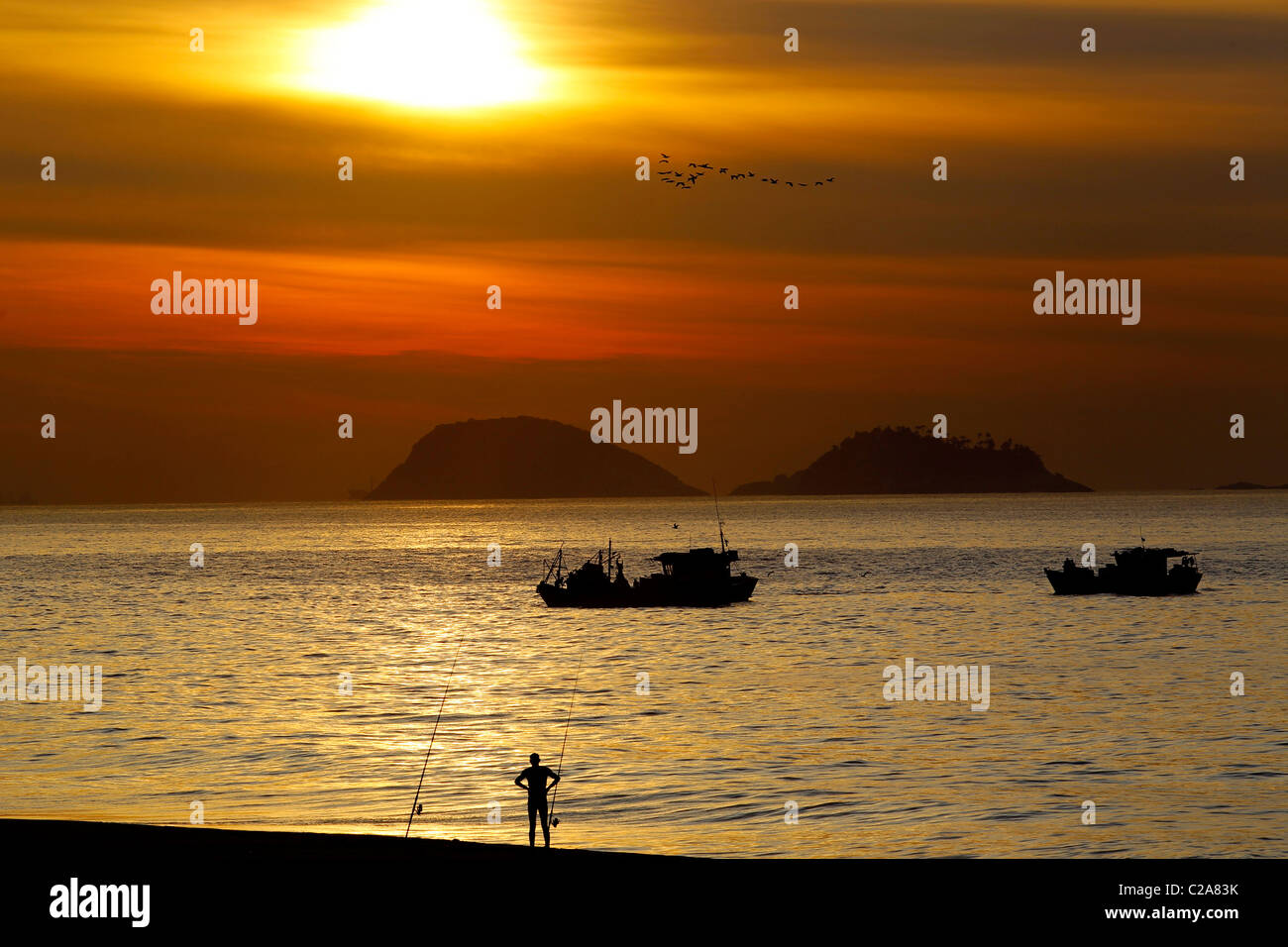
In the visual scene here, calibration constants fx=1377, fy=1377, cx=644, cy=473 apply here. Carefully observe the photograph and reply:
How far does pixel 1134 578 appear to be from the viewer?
11838cm

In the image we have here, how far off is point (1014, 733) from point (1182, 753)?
20.4 feet

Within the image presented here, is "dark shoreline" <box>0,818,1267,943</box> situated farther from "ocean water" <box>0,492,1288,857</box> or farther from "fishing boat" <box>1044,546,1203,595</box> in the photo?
"fishing boat" <box>1044,546,1203,595</box>

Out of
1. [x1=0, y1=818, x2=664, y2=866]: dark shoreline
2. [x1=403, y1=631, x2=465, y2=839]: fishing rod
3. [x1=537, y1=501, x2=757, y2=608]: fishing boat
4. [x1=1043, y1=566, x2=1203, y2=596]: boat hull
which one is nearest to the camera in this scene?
[x1=0, y1=818, x2=664, y2=866]: dark shoreline

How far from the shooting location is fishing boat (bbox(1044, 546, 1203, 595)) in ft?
385

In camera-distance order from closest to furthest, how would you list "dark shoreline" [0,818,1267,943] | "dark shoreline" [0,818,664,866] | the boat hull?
"dark shoreline" [0,818,1267,943] < "dark shoreline" [0,818,664,866] < the boat hull

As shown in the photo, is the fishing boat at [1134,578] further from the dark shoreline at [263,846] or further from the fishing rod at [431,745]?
the dark shoreline at [263,846]

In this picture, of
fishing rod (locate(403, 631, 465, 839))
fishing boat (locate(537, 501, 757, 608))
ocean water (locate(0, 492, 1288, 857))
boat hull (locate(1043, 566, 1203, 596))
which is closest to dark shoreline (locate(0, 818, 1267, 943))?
fishing rod (locate(403, 631, 465, 839))

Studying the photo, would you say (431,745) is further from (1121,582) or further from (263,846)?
(1121,582)

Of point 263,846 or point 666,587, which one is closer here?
point 263,846

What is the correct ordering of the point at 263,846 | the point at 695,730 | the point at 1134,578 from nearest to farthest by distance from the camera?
the point at 263,846
the point at 695,730
the point at 1134,578

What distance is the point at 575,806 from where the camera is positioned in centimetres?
3550

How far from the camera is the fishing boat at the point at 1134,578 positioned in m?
117
